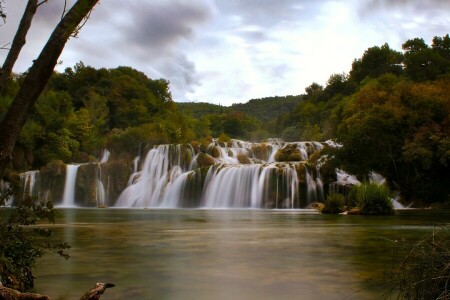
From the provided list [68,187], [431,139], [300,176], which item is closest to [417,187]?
[431,139]

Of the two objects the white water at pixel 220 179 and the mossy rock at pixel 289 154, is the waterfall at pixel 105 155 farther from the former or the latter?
the mossy rock at pixel 289 154

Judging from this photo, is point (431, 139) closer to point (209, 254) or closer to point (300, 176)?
point (300, 176)

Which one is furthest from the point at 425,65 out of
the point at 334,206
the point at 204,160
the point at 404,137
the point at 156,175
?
the point at 334,206

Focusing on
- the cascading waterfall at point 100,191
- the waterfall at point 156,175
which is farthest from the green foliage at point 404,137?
the cascading waterfall at point 100,191

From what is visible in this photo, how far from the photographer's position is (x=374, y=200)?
25094 mm

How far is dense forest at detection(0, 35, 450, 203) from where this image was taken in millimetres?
34281

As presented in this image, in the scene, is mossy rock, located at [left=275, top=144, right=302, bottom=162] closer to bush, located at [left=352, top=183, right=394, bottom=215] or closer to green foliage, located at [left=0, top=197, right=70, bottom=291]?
bush, located at [left=352, top=183, right=394, bottom=215]

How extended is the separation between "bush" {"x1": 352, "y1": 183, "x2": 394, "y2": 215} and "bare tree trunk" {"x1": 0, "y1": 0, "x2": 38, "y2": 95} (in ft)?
73.7

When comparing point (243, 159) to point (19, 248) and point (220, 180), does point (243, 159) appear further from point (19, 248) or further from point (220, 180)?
point (19, 248)

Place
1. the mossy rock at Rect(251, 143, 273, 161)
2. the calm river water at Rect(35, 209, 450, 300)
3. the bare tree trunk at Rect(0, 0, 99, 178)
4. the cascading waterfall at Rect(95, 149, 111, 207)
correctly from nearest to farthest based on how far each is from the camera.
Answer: the bare tree trunk at Rect(0, 0, 99, 178) < the calm river water at Rect(35, 209, 450, 300) < the cascading waterfall at Rect(95, 149, 111, 207) < the mossy rock at Rect(251, 143, 273, 161)

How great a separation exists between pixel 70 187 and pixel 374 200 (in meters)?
31.0

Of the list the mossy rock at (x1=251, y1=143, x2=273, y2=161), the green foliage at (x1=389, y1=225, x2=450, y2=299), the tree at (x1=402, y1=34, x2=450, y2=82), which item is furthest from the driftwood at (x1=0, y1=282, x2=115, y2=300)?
the tree at (x1=402, y1=34, x2=450, y2=82)

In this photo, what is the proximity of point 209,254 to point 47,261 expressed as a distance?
3.05m

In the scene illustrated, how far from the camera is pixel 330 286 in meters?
6.16
